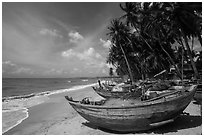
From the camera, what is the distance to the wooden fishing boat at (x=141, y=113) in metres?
5.72

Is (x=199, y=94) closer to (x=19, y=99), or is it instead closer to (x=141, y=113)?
(x=141, y=113)

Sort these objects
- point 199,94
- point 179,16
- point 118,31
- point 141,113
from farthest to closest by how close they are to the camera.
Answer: point 118,31 → point 179,16 → point 199,94 → point 141,113

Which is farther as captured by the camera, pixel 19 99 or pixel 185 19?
pixel 19 99

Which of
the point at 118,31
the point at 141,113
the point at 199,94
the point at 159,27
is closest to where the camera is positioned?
the point at 141,113

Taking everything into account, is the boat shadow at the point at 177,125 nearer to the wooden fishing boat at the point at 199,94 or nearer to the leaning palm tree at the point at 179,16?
the wooden fishing boat at the point at 199,94

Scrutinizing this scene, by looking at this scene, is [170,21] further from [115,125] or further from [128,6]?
[115,125]

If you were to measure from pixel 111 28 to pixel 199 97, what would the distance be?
53.4 ft

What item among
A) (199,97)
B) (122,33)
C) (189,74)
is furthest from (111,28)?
(199,97)

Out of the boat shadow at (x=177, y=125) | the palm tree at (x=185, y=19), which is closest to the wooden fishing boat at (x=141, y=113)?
the boat shadow at (x=177, y=125)

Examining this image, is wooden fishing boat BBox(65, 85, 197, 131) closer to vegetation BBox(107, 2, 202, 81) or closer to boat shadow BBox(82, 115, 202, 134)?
boat shadow BBox(82, 115, 202, 134)

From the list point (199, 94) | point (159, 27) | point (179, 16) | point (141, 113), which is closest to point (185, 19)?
point (179, 16)

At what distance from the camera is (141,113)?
574 cm

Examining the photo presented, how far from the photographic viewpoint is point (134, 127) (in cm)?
599

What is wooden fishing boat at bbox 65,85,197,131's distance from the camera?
5.72 meters
